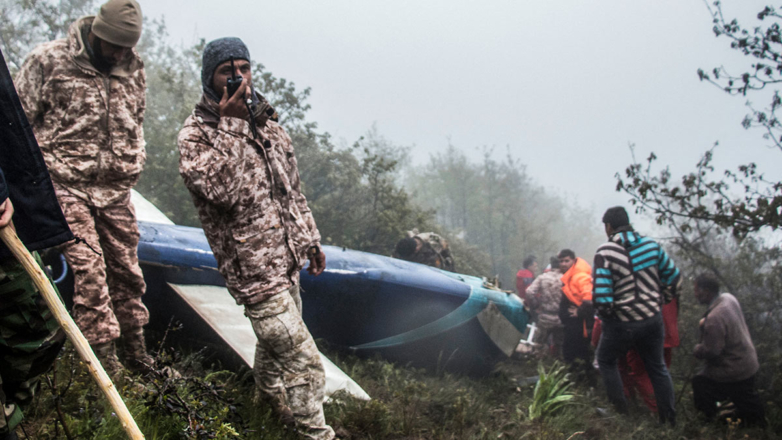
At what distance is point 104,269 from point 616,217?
165 inches

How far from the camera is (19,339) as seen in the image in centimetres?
152

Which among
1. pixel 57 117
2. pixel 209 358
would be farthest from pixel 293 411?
pixel 57 117

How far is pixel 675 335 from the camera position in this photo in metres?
5.36

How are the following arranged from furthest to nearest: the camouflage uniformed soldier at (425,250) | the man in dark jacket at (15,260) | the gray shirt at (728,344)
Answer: the camouflage uniformed soldier at (425,250)
the gray shirt at (728,344)
the man in dark jacket at (15,260)

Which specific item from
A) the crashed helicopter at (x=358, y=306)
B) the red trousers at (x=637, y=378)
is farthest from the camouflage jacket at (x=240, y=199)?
the red trousers at (x=637, y=378)

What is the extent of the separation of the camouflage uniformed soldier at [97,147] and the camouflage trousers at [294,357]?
83cm

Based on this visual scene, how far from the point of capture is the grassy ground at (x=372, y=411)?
207 centimetres

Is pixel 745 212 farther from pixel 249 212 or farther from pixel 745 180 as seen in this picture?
pixel 249 212

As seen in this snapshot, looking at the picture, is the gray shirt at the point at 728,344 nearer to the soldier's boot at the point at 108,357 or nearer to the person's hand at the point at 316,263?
the person's hand at the point at 316,263

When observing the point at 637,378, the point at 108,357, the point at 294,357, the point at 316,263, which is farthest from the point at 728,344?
the point at 108,357

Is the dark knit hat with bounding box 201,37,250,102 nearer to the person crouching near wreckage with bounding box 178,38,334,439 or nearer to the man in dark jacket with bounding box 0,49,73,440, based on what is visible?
the person crouching near wreckage with bounding box 178,38,334,439

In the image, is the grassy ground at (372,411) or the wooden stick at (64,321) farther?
the grassy ground at (372,411)

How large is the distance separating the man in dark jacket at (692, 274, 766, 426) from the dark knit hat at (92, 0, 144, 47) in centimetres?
541

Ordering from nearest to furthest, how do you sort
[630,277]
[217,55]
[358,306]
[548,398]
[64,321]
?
[64,321], [217,55], [548,398], [630,277], [358,306]
